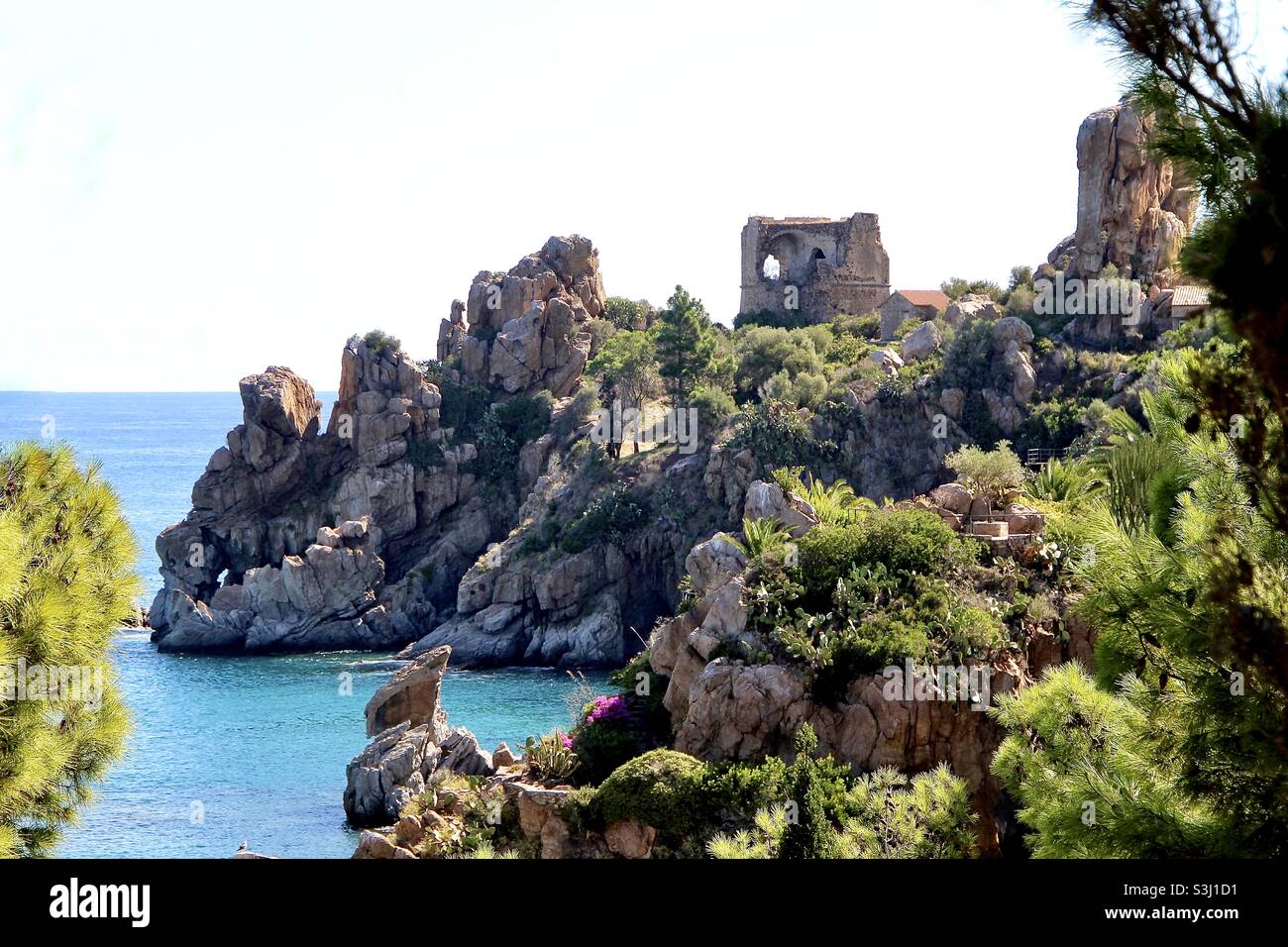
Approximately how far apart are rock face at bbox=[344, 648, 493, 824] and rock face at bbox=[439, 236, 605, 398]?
4429 cm

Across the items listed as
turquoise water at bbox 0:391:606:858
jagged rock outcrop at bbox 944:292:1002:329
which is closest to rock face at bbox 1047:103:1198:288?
jagged rock outcrop at bbox 944:292:1002:329

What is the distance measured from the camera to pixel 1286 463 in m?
8.19

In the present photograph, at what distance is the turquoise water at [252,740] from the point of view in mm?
43688

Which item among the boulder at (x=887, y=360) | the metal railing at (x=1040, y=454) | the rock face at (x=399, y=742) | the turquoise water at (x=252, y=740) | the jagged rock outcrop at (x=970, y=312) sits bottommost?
the turquoise water at (x=252, y=740)

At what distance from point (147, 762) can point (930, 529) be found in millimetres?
38540

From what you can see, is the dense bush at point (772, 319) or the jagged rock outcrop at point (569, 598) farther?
the dense bush at point (772, 319)

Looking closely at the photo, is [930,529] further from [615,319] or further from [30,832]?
[615,319]

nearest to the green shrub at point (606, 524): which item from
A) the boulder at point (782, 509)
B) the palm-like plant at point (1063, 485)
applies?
the boulder at point (782, 509)

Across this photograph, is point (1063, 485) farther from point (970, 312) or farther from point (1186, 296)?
point (970, 312)

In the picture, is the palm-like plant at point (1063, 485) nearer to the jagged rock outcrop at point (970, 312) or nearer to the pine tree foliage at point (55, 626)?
the pine tree foliage at point (55, 626)

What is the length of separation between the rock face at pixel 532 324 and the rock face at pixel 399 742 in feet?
145

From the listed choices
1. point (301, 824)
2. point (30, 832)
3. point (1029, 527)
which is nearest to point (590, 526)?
point (301, 824)

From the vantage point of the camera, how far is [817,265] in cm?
8994

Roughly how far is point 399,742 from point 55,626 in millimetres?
23644
